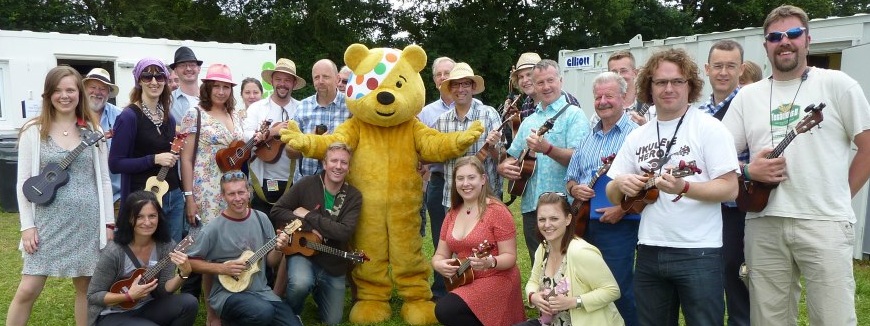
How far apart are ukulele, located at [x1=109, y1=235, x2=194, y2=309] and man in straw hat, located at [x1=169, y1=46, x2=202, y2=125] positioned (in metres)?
1.81

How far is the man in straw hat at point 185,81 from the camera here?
19.7ft

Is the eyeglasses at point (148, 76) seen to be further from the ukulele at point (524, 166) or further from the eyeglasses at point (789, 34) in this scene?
the eyeglasses at point (789, 34)

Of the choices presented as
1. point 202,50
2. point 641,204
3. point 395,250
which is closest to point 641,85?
point 641,204

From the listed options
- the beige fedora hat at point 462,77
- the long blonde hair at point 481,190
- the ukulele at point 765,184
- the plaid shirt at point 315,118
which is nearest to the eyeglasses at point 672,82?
the ukulele at point 765,184

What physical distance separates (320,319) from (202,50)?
9.03 meters

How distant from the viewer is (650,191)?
11.1 feet

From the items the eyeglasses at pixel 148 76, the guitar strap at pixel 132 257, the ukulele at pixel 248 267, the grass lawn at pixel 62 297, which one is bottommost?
the grass lawn at pixel 62 297

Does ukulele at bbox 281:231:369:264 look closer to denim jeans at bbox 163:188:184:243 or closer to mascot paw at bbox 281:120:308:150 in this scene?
mascot paw at bbox 281:120:308:150

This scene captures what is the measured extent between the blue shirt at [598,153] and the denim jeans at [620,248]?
7 centimetres

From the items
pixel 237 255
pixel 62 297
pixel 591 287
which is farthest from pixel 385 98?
pixel 62 297

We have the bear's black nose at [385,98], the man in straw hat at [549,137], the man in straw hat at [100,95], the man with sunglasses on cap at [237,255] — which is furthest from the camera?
the man in straw hat at [100,95]

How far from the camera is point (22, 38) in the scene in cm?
1188

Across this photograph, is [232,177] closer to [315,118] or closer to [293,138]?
[293,138]

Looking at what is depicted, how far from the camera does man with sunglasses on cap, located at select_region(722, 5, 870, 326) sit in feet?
10.9
